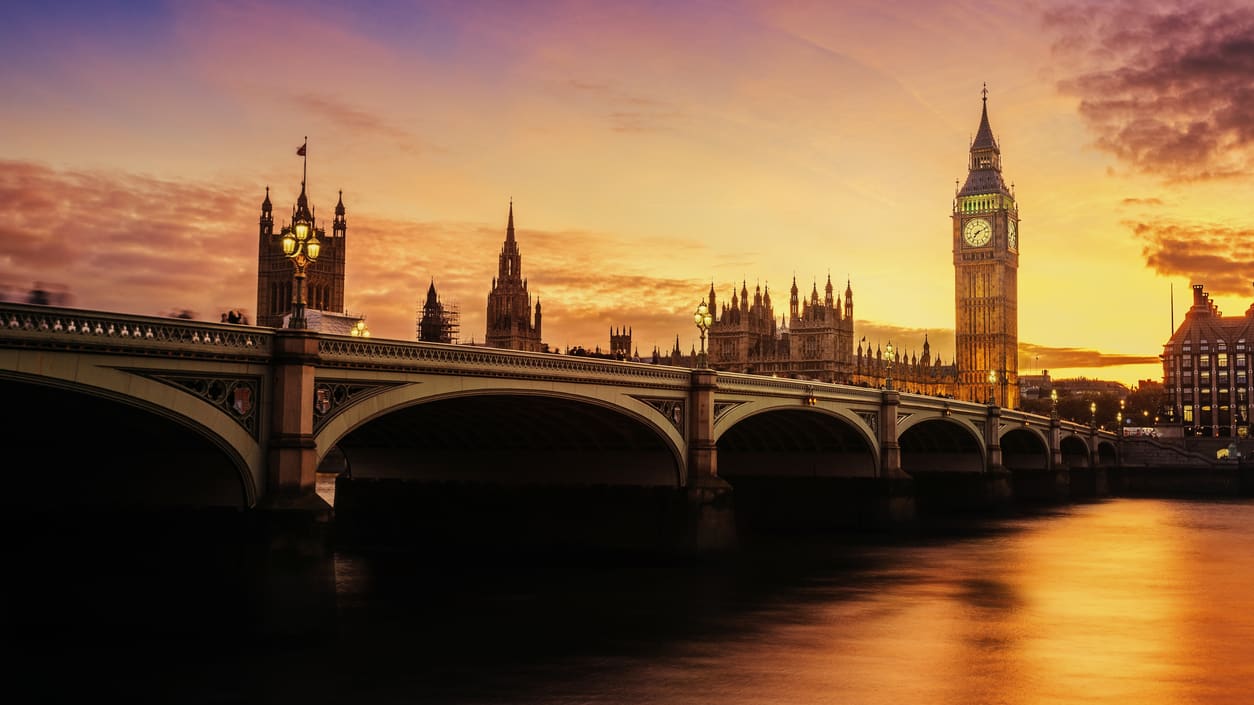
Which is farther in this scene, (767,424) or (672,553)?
(767,424)

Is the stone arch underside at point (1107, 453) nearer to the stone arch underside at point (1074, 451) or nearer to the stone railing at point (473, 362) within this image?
the stone arch underside at point (1074, 451)

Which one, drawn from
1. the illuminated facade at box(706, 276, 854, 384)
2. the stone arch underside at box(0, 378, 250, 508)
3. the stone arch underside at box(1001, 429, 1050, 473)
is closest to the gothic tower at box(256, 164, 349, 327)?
the illuminated facade at box(706, 276, 854, 384)

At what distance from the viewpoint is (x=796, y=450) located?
6450cm

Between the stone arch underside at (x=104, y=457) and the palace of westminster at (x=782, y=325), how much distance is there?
10137 cm

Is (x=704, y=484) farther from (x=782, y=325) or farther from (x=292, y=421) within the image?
(x=782, y=325)

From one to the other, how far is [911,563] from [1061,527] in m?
25.7

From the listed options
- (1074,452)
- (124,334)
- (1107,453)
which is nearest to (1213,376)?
(1107,453)

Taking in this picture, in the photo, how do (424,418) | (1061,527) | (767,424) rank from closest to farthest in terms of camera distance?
(424,418) → (767,424) → (1061,527)

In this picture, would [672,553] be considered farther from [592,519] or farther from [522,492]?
[522,492]

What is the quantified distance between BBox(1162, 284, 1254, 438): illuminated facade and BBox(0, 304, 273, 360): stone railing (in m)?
186

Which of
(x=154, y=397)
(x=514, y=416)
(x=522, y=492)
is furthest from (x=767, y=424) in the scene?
(x=154, y=397)

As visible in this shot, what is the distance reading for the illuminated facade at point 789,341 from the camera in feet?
509

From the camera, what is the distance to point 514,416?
42156 mm

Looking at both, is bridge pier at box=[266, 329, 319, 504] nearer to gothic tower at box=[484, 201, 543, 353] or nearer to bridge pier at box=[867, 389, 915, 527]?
bridge pier at box=[867, 389, 915, 527]
